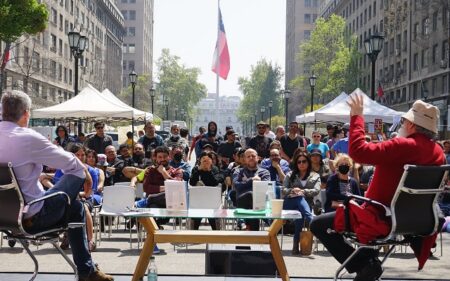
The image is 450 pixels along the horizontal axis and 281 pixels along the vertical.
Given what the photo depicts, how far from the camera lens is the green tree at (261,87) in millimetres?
122500

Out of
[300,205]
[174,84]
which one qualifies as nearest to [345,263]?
[300,205]

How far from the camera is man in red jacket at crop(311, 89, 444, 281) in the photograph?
17.6 feet

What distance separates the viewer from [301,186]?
1055 centimetres

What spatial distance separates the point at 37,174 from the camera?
5898mm

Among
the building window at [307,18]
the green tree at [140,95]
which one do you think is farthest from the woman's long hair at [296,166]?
the building window at [307,18]

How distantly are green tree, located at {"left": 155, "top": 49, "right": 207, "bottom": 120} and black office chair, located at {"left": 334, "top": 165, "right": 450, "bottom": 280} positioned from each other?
110 meters

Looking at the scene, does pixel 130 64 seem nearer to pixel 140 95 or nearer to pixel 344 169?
pixel 140 95

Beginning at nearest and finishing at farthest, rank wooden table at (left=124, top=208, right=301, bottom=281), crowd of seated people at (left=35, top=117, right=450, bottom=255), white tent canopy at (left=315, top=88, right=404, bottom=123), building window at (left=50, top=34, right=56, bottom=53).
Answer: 1. wooden table at (left=124, top=208, right=301, bottom=281)
2. crowd of seated people at (left=35, top=117, right=450, bottom=255)
3. white tent canopy at (left=315, top=88, right=404, bottom=123)
4. building window at (left=50, top=34, right=56, bottom=53)

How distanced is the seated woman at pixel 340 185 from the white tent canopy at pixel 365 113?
427 inches

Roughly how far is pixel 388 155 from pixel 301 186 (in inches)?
206

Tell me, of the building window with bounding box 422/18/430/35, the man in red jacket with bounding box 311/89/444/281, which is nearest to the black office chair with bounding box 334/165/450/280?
the man in red jacket with bounding box 311/89/444/281

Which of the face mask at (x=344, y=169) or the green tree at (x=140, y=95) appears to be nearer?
the face mask at (x=344, y=169)

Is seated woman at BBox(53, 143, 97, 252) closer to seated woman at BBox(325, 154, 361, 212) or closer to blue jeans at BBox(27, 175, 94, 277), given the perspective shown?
blue jeans at BBox(27, 175, 94, 277)

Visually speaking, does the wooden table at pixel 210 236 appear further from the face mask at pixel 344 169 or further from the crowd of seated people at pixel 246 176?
the face mask at pixel 344 169
